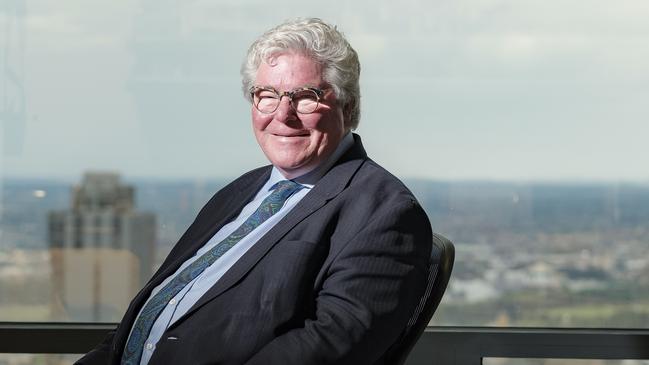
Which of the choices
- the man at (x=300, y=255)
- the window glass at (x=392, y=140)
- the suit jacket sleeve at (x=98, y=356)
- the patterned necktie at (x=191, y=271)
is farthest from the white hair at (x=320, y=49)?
the window glass at (x=392, y=140)

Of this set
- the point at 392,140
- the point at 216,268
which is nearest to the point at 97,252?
the point at 392,140

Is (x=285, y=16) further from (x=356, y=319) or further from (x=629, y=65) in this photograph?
(x=356, y=319)

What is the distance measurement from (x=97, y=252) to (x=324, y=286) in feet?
4.97

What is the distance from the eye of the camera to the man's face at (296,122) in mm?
1989

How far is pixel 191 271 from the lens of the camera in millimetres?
2072

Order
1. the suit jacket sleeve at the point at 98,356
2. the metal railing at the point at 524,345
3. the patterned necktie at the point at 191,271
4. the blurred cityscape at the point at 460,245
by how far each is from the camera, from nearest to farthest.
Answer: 1. the patterned necktie at the point at 191,271
2. the suit jacket sleeve at the point at 98,356
3. the metal railing at the point at 524,345
4. the blurred cityscape at the point at 460,245

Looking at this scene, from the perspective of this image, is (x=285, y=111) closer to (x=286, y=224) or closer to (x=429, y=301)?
(x=286, y=224)

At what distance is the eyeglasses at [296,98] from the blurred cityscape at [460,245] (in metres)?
1.17

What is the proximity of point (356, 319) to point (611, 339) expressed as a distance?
5.01ft

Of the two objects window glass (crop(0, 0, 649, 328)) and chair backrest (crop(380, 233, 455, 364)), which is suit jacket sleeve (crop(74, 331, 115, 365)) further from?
window glass (crop(0, 0, 649, 328))

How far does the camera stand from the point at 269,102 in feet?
6.70

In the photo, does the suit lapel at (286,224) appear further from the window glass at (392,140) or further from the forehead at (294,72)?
the window glass at (392,140)

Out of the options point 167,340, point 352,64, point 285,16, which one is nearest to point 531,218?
point 285,16

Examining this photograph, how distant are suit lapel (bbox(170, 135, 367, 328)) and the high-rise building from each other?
1.29m
